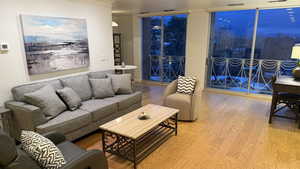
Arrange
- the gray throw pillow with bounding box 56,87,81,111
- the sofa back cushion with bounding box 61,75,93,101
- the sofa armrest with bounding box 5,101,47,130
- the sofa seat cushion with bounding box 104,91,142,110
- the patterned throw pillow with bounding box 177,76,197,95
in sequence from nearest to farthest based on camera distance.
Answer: the sofa armrest with bounding box 5,101,47,130
the gray throw pillow with bounding box 56,87,81,111
the sofa back cushion with bounding box 61,75,93,101
the sofa seat cushion with bounding box 104,91,142,110
the patterned throw pillow with bounding box 177,76,197,95

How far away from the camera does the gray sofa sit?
2494 millimetres

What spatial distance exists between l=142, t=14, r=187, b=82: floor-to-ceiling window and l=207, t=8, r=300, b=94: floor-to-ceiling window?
997mm

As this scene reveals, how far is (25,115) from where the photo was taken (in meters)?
2.51

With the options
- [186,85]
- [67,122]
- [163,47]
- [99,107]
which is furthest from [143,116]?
[163,47]

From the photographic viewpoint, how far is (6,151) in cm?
128

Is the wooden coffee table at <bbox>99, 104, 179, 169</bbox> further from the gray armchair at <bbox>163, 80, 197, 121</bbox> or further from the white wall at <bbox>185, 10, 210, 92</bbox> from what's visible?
the white wall at <bbox>185, 10, 210, 92</bbox>

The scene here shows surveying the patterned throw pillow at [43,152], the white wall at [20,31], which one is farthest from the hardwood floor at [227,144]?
the white wall at [20,31]

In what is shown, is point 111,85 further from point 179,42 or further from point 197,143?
point 179,42

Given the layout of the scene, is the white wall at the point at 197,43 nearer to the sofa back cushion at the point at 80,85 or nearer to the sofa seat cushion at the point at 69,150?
the sofa back cushion at the point at 80,85

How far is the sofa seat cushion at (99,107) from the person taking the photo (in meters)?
3.03

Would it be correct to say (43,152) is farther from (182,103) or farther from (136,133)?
(182,103)

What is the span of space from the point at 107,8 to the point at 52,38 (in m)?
1.56

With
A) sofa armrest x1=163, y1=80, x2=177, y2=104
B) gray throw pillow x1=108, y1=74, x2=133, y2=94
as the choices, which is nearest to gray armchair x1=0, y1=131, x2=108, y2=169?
gray throw pillow x1=108, y1=74, x2=133, y2=94

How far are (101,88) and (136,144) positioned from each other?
129 centimetres
